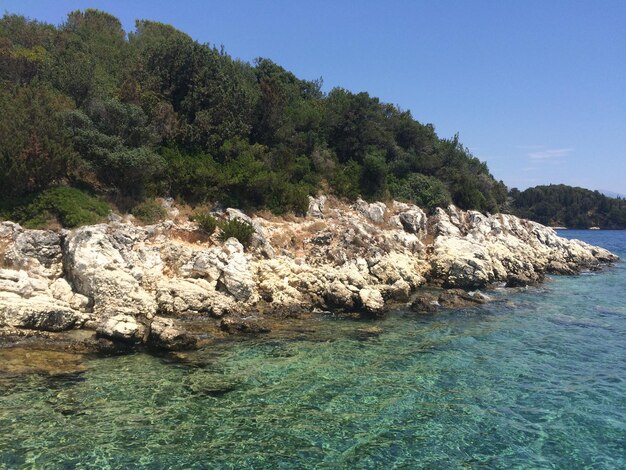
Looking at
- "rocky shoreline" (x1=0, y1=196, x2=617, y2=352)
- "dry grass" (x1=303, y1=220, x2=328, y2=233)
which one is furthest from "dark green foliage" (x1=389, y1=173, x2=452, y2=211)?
"dry grass" (x1=303, y1=220, x2=328, y2=233)

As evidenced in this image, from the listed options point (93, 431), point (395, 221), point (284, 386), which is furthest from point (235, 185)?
point (93, 431)

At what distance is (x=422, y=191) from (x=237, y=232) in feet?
76.4

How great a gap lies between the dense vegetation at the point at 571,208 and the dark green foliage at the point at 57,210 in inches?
4857

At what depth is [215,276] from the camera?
2242cm

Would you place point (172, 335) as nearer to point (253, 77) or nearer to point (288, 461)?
point (288, 461)

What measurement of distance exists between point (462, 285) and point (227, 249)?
16768 millimetres

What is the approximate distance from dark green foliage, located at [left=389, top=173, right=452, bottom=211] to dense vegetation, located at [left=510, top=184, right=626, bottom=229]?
303 ft

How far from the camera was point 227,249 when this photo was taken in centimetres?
2444

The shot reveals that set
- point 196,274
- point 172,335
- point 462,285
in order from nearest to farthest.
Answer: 1. point 172,335
2. point 196,274
3. point 462,285

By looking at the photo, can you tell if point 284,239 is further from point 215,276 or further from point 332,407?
point 332,407

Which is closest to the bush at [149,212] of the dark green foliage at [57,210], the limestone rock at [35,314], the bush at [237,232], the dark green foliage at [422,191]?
the dark green foliage at [57,210]

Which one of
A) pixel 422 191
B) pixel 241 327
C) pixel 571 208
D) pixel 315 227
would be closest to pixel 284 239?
pixel 315 227

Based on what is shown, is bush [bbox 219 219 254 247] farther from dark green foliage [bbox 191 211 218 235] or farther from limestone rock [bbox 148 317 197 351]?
limestone rock [bbox 148 317 197 351]

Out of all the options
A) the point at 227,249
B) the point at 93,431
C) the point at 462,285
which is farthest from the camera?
the point at 462,285
